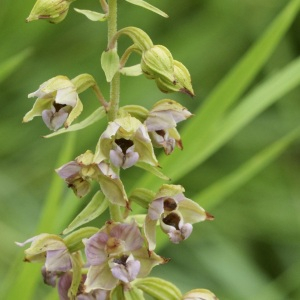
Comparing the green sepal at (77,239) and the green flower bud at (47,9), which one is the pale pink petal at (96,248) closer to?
the green sepal at (77,239)

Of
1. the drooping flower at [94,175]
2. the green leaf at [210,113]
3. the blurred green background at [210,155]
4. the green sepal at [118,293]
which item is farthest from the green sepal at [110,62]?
the blurred green background at [210,155]

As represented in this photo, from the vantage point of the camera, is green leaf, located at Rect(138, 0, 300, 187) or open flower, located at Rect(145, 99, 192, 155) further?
green leaf, located at Rect(138, 0, 300, 187)

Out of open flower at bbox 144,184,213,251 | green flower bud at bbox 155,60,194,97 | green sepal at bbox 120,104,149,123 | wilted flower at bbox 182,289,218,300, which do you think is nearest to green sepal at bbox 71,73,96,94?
green sepal at bbox 120,104,149,123

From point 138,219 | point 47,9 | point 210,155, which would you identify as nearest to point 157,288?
point 138,219

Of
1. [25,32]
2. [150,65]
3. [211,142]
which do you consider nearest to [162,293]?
[150,65]

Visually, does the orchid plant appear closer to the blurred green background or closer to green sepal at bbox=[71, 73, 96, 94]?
green sepal at bbox=[71, 73, 96, 94]

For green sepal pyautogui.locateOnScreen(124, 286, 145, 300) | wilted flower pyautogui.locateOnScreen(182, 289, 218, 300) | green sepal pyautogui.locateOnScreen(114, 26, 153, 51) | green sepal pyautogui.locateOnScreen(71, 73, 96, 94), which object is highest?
green sepal pyautogui.locateOnScreen(114, 26, 153, 51)
